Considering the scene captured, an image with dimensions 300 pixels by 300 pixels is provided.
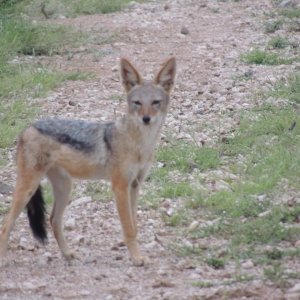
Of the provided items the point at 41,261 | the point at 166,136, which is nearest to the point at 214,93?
the point at 166,136

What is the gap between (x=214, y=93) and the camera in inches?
471

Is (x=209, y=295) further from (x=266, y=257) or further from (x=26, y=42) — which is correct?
(x=26, y=42)

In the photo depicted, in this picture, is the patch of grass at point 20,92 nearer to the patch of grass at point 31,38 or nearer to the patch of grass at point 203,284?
the patch of grass at point 31,38

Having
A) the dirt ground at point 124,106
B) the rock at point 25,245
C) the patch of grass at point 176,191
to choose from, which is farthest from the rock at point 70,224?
the patch of grass at point 176,191

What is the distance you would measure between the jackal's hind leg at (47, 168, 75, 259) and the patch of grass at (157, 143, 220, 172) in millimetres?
1999

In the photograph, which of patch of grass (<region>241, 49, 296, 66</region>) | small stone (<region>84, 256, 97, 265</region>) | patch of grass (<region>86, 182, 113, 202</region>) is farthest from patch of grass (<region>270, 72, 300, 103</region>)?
small stone (<region>84, 256, 97, 265</region>)

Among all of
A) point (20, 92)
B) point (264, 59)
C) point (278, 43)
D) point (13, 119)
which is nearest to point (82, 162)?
point (13, 119)

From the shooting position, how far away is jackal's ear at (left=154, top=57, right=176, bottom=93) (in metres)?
7.39

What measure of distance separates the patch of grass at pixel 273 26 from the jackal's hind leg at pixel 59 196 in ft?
27.8

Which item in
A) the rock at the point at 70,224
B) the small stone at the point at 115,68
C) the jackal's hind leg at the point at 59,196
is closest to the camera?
the jackal's hind leg at the point at 59,196

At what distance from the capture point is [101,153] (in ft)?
23.7

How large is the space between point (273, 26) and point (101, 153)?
877 cm

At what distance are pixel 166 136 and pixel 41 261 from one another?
3.33 meters

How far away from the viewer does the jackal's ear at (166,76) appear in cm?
739
